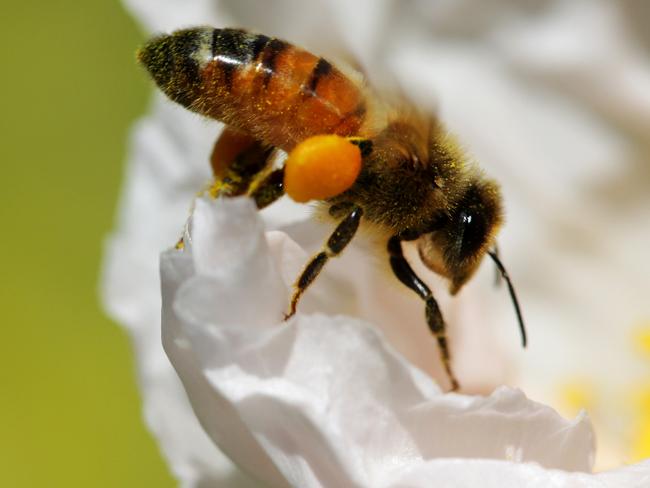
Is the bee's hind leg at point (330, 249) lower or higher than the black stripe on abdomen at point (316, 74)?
lower

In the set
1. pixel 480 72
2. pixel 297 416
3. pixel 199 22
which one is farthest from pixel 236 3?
pixel 297 416

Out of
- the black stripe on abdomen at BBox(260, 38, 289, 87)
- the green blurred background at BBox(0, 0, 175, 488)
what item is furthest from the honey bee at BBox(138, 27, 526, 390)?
the green blurred background at BBox(0, 0, 175, 488)

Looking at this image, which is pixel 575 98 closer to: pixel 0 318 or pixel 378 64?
pixel 378 64

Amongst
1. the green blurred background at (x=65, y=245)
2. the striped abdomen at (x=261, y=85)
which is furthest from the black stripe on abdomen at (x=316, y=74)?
the green blurred background at (x=65, y=245)

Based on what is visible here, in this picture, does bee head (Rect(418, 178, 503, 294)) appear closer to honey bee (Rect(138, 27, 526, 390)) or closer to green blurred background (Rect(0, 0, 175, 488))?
honey bee (Rect(138, 27, 526, 390))

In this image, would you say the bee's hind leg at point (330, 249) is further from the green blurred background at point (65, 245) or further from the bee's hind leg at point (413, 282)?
the green blurred background at point (65, 245)

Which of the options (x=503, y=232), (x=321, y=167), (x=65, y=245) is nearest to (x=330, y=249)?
(x=321, y=167)
